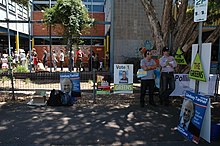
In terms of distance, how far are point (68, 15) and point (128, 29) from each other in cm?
370

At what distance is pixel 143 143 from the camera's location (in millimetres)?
4477

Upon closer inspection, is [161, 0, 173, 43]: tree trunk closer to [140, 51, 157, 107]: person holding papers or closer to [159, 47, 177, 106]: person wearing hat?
[159, 47, 177, 106]: person wearing hat

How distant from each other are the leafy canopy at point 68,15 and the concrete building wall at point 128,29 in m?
2.24

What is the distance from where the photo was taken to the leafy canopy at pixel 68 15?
12164mm

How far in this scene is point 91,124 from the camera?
18.0ft

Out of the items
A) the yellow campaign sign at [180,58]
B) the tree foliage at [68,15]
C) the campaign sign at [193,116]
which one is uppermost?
the tree foliage at [68,15]

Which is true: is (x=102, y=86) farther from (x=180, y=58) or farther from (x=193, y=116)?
(x=193, y=116)

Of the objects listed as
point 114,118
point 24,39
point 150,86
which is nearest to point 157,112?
point 150,86

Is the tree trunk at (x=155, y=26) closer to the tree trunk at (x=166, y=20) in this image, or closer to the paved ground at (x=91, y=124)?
the tree trunk at (x=166, y=20)

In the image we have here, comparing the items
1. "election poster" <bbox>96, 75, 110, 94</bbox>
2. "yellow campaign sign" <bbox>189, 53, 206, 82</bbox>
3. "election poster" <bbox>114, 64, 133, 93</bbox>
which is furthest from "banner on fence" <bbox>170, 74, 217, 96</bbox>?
"yellow campaign sign" <bbox>189, 53, 206, 82</bbox>

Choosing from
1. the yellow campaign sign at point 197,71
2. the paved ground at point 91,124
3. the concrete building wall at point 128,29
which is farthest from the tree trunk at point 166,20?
the concrete building wall at point 128,29

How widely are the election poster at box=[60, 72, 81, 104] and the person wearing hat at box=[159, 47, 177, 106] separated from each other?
2.66 meters

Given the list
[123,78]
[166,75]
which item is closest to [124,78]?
[123,78]

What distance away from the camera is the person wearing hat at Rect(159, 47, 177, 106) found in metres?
6.96
